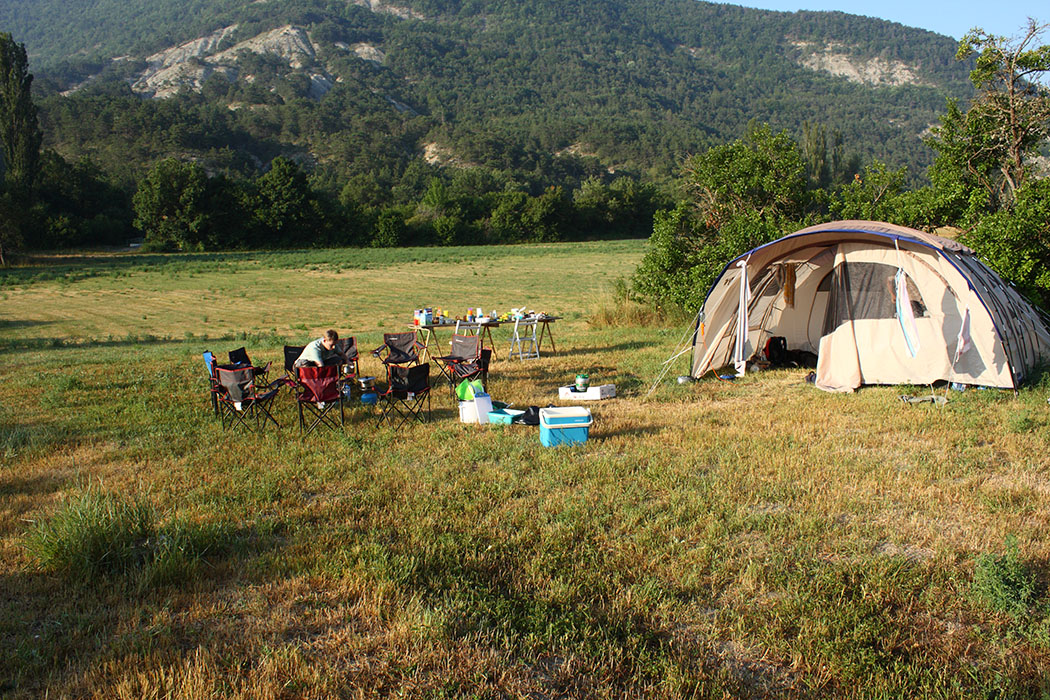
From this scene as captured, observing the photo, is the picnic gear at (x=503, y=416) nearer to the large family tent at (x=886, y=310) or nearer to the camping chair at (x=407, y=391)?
the camping chair at (x=407, y=391)

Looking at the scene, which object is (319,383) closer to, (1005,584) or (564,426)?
(564,426)

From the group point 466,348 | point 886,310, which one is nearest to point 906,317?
point 886,310

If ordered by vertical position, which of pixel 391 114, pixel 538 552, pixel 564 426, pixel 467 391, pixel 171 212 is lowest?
pixel 538 552

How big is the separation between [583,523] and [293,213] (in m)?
57.9


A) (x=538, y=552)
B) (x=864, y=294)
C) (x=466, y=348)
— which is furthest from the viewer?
(x=466, y=348)

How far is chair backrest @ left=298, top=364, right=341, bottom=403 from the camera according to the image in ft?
23.0

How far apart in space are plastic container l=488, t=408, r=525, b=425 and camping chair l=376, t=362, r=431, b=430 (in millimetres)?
728

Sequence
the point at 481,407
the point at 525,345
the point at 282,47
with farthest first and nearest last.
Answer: the point at 282,47
the point at 525,345
the point at 481,407

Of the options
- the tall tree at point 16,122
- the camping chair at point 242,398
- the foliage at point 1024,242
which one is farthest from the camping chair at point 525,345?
the tall tree at point 16,122

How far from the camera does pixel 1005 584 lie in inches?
143

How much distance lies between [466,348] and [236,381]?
290 cm

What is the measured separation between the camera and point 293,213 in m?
57.8

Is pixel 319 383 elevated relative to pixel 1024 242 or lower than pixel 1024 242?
lower

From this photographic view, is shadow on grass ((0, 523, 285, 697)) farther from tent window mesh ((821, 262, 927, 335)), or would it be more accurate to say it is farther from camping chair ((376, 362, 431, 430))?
tent window mesh ((821, 262, 927, 335))
